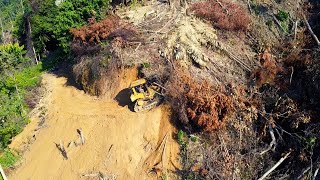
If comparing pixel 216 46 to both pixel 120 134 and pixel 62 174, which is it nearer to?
pixel 120 134

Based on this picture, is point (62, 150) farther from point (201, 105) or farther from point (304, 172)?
point (304, 172)

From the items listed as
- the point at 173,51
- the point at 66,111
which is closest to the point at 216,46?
the point at 173,51

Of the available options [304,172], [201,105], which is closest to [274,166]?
[304,172]

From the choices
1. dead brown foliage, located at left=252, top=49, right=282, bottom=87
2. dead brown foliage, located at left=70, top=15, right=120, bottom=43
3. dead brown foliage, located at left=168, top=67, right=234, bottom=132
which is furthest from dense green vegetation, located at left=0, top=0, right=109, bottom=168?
dead brown foliage, located at left=252, top=49, right=282, bottom=87

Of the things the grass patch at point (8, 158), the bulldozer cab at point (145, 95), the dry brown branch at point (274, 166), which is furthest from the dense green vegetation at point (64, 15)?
the dry brown branch at point (274, 166)

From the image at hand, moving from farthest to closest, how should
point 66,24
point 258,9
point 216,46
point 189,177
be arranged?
1. point 66,24
2. point 258,9
3. point 216,46
4. point 189,177

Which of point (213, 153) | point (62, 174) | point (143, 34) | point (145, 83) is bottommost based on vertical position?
point (62, 174)
